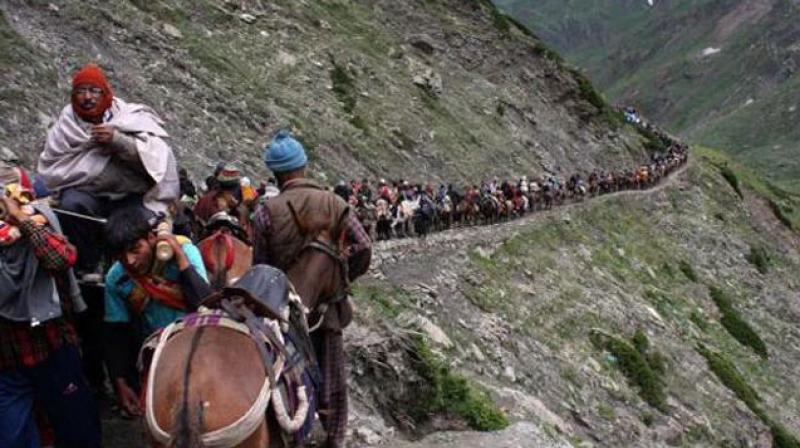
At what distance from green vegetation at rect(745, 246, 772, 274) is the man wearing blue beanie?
4213cm

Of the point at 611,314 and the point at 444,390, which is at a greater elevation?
the point at 444,390

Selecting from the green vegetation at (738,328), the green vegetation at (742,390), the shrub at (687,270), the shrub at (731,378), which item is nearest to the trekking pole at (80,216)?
the green vegetation at (742,390)

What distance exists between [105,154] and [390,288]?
1130 cm

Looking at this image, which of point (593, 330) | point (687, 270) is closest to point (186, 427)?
point (593, 330)

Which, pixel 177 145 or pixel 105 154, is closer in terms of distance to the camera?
pixel 105 154

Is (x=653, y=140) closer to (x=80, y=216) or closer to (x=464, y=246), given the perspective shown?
(x=464, y=246)

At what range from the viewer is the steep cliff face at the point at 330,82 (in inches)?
912

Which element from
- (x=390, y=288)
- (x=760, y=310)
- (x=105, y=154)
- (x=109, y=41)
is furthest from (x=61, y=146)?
(x=760, y=310)

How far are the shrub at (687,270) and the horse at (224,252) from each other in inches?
1257

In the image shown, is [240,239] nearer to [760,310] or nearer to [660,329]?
[660,329]

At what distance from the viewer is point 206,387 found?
15.3ft

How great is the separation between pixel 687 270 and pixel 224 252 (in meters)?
33.1

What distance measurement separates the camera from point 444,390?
11.0 meters

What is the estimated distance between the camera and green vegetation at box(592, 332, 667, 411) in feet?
67.7
